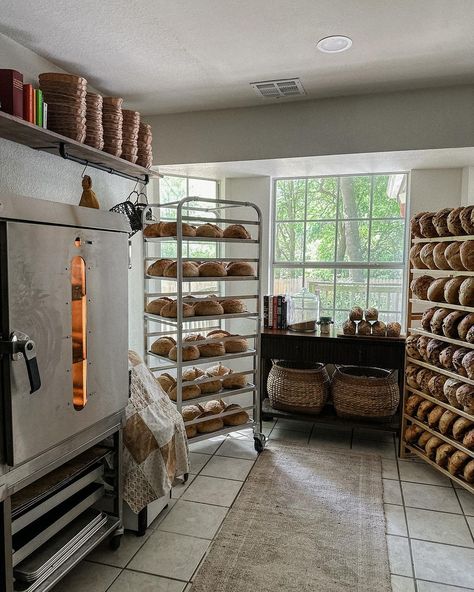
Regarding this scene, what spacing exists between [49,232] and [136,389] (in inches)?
43.3

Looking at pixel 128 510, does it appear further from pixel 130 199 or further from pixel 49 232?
pixel 130 199

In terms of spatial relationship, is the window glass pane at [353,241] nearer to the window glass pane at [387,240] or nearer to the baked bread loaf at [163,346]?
the window glass pane at [387,240]

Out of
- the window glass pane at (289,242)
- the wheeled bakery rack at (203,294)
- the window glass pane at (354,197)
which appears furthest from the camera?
the window glass pane at (289,242)

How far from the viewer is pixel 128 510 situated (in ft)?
7.62

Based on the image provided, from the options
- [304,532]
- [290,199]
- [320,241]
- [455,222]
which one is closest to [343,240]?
[320,241]

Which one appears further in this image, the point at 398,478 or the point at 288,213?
the point at 288,213

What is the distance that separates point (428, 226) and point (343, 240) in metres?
1.00

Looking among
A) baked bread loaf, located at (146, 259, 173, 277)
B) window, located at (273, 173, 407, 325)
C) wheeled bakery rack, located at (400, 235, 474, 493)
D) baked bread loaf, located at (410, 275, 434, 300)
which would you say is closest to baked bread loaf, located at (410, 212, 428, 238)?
wheeled bakery rack, located at (400, 235, 474, 493)

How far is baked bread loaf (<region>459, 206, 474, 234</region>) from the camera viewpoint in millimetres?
2629

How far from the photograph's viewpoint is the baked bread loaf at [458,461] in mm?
2695

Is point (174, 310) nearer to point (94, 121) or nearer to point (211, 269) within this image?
point (211, 269)

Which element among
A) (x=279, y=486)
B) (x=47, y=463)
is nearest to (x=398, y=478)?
(x=279, y=486)

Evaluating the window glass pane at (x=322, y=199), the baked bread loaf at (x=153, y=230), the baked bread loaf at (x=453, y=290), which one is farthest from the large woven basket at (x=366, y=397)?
the baked bread loaf at (x=153, y=230)

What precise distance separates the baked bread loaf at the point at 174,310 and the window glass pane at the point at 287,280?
134 cm
